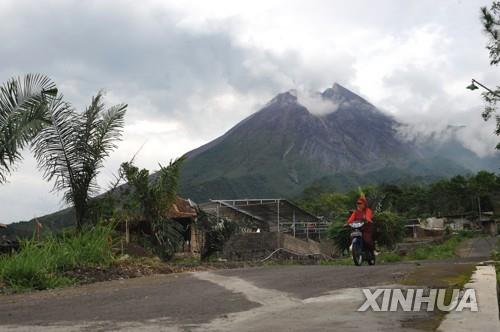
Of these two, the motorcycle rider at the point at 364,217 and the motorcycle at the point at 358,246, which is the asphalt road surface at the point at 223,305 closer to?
the motorcycle at the point at 358,246

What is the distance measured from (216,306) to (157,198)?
813 centimetres

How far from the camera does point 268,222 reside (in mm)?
33156

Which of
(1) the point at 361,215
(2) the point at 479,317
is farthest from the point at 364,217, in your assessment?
(2) the point at 479,317

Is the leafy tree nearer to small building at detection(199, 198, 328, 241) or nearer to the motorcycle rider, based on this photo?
the motorcycle rider

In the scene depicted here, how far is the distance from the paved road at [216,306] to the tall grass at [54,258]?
690mm

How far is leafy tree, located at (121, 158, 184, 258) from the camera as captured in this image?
13039 mm

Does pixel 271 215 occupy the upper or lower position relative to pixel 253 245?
upper

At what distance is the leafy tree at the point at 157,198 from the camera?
513 inches

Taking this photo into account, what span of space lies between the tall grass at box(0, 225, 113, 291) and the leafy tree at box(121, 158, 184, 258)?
305 cm

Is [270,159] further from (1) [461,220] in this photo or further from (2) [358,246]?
(2) [358,246]

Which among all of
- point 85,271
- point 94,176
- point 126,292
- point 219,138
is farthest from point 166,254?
point 219,138

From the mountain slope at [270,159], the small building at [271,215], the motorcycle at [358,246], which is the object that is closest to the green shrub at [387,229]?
the motorcycle at [358,246]

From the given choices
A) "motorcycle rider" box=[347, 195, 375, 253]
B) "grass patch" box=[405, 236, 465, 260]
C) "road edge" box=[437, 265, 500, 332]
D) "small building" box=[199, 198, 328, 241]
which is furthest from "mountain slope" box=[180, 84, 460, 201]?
"road edge" box=[437, 265, 500, 332]

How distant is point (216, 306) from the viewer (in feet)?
17.2
